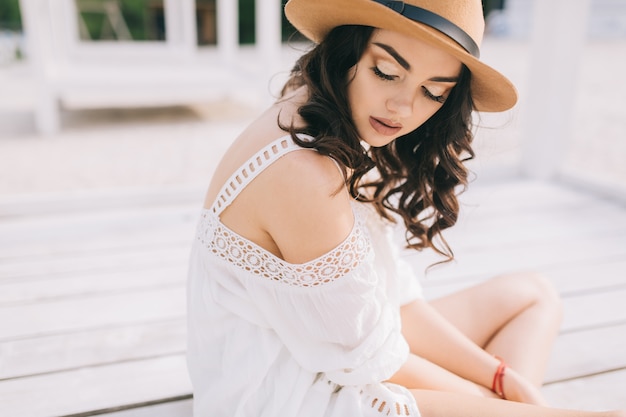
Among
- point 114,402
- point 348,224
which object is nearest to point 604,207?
point 348,224

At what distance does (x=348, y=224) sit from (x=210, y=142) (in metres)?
3.46

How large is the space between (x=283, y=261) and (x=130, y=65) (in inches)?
208

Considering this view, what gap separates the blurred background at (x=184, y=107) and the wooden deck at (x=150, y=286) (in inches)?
16.9

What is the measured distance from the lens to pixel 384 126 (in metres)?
0.96

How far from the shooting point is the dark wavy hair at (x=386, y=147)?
36.9 inches

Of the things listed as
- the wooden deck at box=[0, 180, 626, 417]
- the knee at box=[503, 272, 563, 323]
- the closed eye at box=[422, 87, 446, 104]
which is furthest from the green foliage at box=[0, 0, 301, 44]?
the closed eye at box=[422, 87, 446, 104]

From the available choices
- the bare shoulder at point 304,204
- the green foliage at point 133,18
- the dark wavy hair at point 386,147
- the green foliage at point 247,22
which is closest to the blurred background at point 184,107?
the dark wavy hair at point 386,147

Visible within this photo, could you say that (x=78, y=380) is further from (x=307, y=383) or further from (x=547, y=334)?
(x=547, y=334)

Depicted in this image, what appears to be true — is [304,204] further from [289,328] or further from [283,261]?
[289,328]

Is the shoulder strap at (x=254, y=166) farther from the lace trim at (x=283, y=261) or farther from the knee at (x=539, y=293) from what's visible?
the knee at (x=539, y=293)

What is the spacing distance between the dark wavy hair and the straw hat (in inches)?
1.7

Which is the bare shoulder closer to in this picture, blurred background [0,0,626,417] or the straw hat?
Answer: the straw hat

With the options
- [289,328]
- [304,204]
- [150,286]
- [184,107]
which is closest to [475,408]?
[289,328]

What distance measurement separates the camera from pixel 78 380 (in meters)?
1.36
